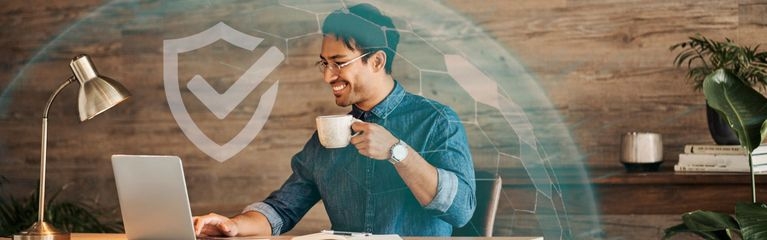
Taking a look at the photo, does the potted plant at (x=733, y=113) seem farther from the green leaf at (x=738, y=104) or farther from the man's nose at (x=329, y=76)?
the man's nose at (x=329, y=76)

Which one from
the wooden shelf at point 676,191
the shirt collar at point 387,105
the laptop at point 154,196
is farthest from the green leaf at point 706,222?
the laptop at point 154,196

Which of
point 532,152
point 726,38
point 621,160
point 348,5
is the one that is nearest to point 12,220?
point 348,5

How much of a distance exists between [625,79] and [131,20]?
1.89 meters

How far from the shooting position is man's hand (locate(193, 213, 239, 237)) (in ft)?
11.5

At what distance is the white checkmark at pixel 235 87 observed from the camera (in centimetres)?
479

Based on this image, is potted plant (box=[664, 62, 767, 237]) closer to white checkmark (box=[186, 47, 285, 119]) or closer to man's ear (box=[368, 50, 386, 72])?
man's ear (box=[368, 50, 386, 72])

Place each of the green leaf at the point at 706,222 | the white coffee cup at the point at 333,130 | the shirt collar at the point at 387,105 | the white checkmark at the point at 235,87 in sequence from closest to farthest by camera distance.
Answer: the white coffee cup at the point at 333,130, the green leaf at the point at 706,222, the shirt collar at the point at 387,105, the white checkmark at the point at 235,87

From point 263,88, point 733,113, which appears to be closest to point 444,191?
point 263,88

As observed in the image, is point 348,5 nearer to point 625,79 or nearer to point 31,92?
point 625,79

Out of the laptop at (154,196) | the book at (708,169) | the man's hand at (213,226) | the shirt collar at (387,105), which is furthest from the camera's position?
the shirt collar at (387,105)

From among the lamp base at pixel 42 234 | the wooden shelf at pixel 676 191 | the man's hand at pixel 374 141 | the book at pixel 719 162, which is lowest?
the lamp base at pixel 42 234

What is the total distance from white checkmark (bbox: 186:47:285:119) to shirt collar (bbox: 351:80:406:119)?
1.32ft

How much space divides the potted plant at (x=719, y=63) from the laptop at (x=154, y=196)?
1749 mm

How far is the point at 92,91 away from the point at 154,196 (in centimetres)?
37
